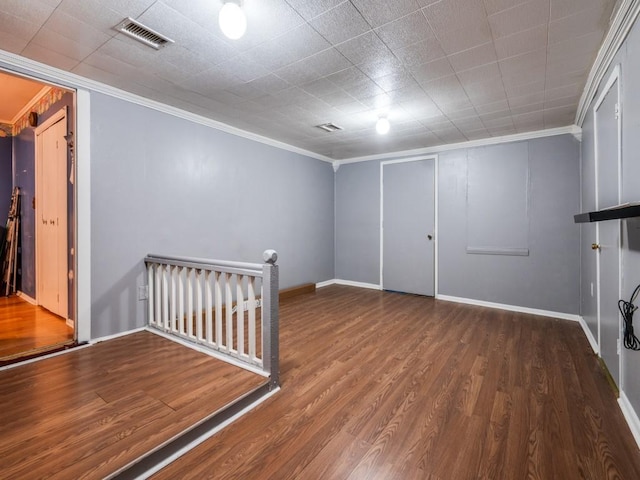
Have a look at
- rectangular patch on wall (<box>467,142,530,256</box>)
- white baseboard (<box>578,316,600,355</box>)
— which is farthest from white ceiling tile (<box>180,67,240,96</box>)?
white baseboard (<box>578,316,600,355</box>)

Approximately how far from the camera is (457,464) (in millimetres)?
1514

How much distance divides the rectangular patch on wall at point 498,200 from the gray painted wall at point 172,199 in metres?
2.74

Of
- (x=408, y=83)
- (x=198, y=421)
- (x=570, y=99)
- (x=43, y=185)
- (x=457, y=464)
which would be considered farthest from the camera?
(x=43, y=185)

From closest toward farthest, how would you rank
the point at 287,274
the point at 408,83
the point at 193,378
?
the point at 193,378
the point at 408,83
the point at 287,274

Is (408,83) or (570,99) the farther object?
(570,99)

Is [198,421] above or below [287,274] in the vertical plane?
below

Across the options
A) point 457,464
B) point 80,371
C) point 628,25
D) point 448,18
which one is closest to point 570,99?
point 628,25

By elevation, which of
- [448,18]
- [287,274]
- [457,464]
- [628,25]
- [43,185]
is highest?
[448,18]

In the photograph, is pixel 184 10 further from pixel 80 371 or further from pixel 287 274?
pixel 287 274

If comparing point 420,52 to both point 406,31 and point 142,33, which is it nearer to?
point 406,31

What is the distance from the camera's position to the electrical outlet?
3.14 metres

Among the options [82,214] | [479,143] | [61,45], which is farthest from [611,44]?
[82,214]

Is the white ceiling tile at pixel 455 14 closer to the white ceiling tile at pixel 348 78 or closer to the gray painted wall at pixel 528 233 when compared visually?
the white ceiling tile at pixel 348 78

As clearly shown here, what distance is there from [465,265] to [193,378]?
404cm
